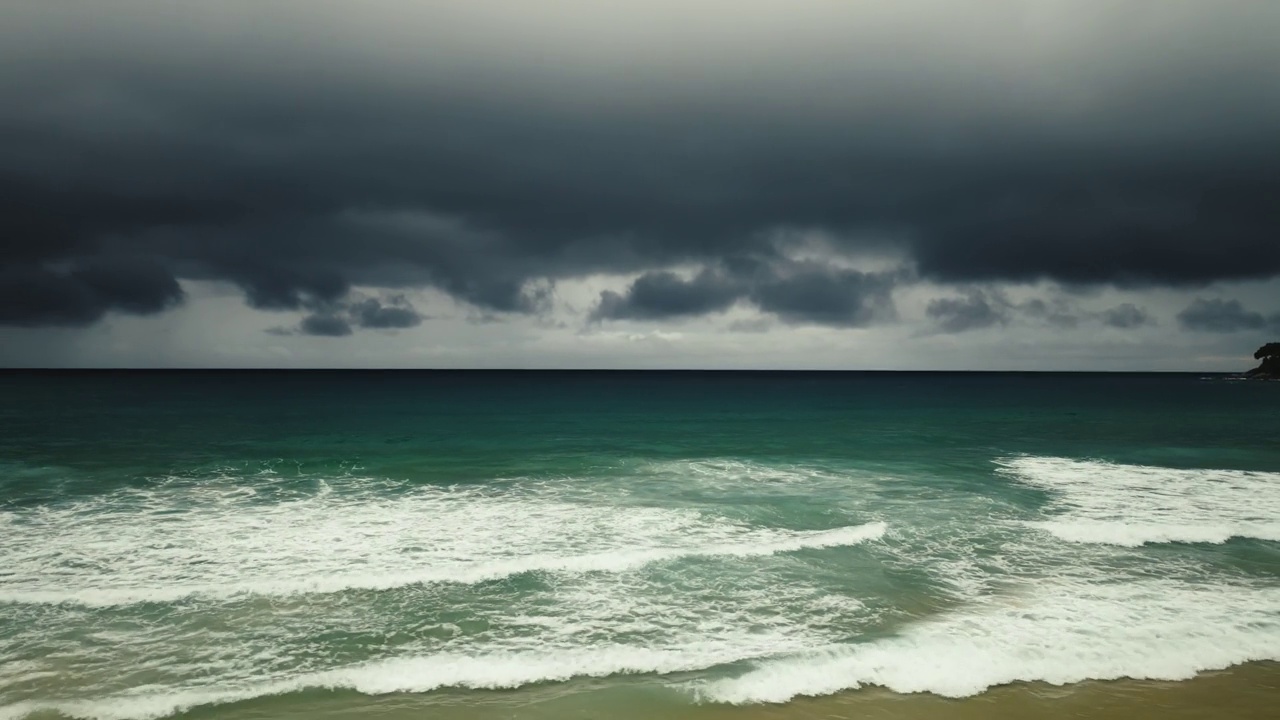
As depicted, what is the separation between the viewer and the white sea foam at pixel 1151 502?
52.4 ft

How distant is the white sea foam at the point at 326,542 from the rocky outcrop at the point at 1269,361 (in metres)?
204

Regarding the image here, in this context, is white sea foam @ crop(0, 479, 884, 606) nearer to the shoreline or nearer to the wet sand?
the shoreline

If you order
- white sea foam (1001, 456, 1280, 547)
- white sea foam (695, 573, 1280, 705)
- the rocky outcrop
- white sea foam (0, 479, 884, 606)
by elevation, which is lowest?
white sea foam (0, 479, 884, 606)

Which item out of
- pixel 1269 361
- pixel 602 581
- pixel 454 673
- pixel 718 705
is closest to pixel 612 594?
pixel 602 581

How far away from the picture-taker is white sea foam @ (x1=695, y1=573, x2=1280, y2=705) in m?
8.46

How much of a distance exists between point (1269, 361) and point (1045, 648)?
698 ft

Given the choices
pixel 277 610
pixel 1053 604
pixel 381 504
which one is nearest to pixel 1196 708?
pixel 1053 604

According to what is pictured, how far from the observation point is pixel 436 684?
27.5 ft

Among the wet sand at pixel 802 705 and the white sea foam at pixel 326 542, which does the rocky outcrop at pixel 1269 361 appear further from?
the wet sand at pixel 802 705

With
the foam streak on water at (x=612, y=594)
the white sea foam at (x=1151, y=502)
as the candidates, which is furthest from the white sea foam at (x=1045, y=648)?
the white sea foam at (x=1151, y=502)

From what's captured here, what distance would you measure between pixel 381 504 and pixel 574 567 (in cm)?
870

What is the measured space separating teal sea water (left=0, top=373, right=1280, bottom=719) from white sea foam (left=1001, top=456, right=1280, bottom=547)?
142 mm

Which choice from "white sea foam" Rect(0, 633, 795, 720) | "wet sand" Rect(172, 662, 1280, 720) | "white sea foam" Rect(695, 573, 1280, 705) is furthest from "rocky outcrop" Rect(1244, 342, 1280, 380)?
"white sea foam" Rect(0, 633, 795, 720)

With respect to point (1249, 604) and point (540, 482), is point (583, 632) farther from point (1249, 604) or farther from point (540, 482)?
point (540, 482)
